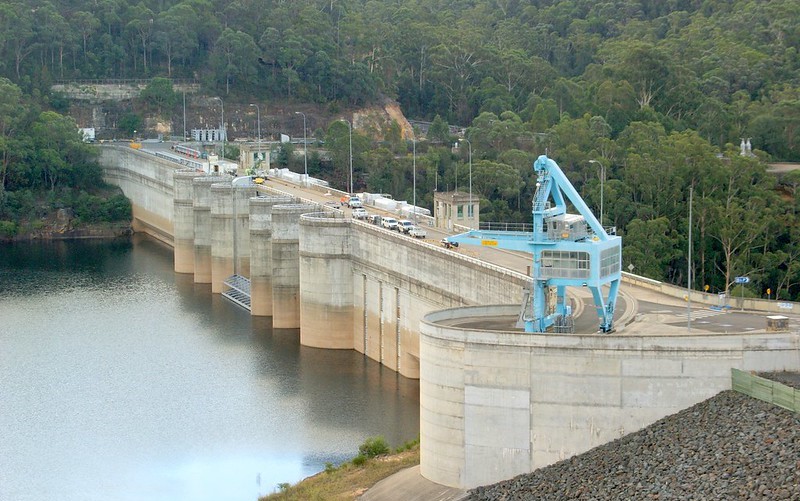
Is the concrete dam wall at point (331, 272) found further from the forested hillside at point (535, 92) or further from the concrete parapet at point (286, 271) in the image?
the forested hillside at point (535, 92)

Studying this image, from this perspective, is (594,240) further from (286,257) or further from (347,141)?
(347,141)

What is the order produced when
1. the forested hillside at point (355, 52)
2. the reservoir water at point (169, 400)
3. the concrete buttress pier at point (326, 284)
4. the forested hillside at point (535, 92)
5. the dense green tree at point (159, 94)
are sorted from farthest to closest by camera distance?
the dense green tree at point (159, 94) < the forested hillside at point (355, 52) < the forested hillside at point (535, 92) < the concrete buttress pier at point (326, 284) < the reservoir water at point (169, 400)

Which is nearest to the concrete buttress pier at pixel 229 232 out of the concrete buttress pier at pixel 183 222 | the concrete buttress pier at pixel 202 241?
the concrete buttress pier at pixel 202 241

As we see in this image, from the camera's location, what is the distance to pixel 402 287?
84688mm

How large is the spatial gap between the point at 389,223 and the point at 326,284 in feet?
18.0

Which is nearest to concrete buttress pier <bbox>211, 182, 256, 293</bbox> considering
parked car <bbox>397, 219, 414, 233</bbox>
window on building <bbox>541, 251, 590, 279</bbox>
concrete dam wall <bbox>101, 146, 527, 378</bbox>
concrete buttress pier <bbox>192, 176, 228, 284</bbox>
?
concrete dam wall <bbox>101, 146, 527, 378</bbox>

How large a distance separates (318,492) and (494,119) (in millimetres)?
94840

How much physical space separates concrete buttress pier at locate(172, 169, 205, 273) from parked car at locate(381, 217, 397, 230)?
109 ft

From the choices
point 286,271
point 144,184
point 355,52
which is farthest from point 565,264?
point 355,52

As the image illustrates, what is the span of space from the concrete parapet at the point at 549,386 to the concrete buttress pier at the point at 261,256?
1737 inches

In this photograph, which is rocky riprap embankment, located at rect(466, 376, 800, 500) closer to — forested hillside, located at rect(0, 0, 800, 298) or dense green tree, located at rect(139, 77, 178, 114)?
forested hillside, located at rect(0, 0, 800, 298)

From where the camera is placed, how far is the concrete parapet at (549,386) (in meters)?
53.3

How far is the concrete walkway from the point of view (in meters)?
56.4

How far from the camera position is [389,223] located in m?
91.9
